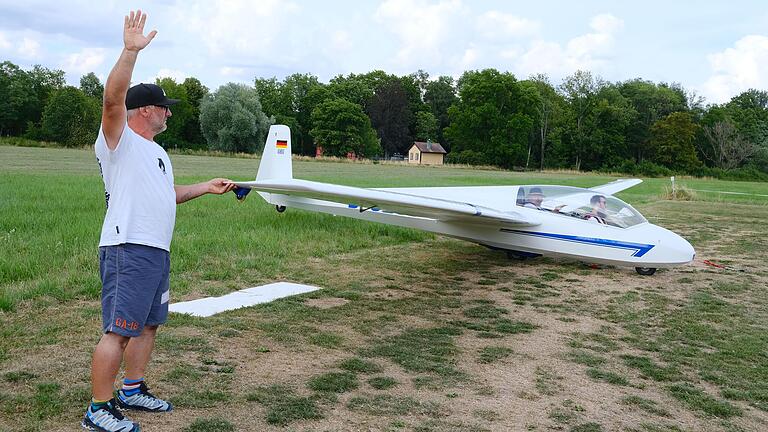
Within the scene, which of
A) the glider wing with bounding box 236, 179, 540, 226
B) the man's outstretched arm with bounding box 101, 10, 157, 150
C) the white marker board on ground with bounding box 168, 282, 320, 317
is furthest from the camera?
the white marker board on ground with bounding box 168, 282, 320, 317

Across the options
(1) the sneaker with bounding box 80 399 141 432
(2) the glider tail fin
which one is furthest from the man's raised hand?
(2) the glider tail fin

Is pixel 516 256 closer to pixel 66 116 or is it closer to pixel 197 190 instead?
pixel 197 190

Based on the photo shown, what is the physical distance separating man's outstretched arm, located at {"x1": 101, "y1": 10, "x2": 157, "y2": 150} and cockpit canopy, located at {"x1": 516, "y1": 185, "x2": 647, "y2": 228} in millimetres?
7834

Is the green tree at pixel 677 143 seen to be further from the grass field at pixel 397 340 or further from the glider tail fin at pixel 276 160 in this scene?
the glider tail fin at pixel 276 160

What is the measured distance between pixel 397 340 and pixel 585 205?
5.10 metres

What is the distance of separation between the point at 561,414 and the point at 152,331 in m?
2.85

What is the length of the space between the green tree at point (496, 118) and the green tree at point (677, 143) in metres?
16.4

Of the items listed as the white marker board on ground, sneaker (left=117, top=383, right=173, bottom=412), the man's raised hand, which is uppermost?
the man's raised hand

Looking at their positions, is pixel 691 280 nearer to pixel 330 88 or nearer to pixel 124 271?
pixel 124 271

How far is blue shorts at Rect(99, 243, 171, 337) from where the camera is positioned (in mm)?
3484

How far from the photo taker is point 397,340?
6070mm

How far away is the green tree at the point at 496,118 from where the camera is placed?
79188mm

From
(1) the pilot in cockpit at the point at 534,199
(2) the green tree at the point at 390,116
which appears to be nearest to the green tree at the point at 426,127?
(2) the green tree at the point at 390,116

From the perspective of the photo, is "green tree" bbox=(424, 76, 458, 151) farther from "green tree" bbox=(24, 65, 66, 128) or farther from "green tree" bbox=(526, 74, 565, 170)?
"green tree" bbox=(24, 65, 66, 128)
